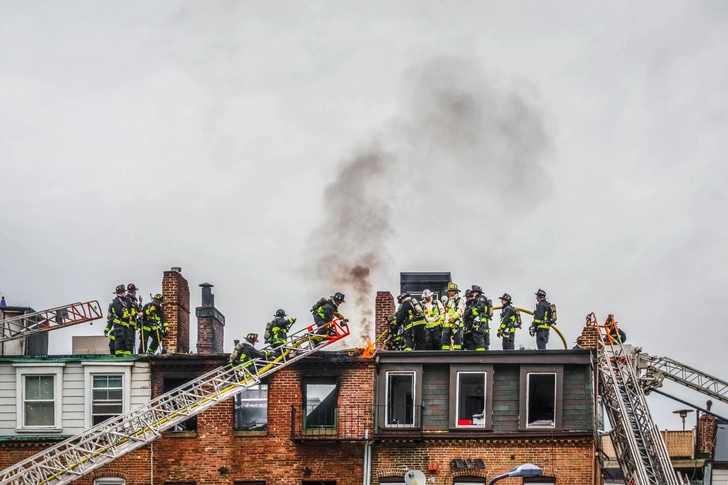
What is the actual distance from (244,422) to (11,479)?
952 cm

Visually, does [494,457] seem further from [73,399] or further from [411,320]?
[73,399]

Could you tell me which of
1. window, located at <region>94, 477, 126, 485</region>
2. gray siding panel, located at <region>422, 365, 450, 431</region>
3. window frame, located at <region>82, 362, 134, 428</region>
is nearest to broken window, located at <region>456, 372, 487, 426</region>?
gray siding panel, located at <region>422, 365, 450, 431</region>

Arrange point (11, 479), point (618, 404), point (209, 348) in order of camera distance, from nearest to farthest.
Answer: point (11, 479) → point (618, 404) → point (209, 348)

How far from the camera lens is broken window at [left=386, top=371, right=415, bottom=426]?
36.0m

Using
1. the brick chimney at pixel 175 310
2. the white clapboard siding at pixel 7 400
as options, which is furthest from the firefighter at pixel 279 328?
the white clapboard siding at pixel 7 400

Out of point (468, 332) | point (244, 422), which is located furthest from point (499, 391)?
point (244, 422)

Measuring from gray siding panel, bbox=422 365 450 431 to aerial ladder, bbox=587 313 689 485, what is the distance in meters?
4.14

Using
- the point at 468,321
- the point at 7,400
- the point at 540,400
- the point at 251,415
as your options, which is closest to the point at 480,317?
the point at 468,321

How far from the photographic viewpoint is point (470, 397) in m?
35.9

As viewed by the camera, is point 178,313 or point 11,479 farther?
point 178,313

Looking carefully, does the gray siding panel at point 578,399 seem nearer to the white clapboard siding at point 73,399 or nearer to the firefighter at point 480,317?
the firefighter at point 480,317

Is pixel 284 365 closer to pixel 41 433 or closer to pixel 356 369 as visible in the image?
pixel 356 369

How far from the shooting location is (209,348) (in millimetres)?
41344

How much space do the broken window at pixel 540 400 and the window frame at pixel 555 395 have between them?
0.21 feet
